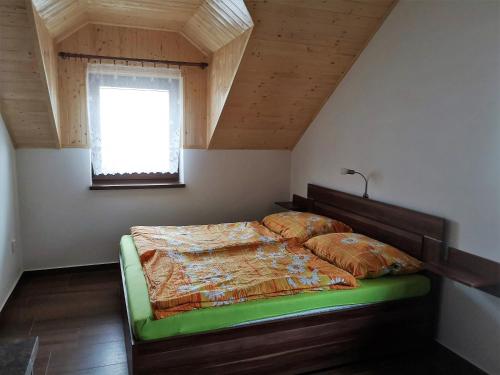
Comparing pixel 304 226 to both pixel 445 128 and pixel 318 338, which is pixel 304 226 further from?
pixel 445 128

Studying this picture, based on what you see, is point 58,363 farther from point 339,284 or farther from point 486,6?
point 486,6

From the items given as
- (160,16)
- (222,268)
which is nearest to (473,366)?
(222,268)

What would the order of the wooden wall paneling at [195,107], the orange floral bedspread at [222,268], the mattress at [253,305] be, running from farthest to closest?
the wooden wall paneling at [195,107] < the orange floral bedspread at [222,268] < the mattress at [253,305]

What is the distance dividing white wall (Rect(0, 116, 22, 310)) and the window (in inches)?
27.1

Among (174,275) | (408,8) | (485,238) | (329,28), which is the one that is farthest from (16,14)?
(485,238)

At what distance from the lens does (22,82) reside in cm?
273

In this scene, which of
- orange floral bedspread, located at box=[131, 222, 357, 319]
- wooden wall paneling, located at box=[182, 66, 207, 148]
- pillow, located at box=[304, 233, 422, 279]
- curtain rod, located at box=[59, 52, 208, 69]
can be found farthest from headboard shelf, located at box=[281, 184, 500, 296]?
curtain rod, located at box=[59, 52, 208, 69]

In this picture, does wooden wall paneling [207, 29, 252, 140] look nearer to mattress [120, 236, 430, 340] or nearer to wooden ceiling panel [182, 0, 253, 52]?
wooden ceiling panel [182, 0, 253, 52]

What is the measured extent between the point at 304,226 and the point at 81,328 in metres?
1.83

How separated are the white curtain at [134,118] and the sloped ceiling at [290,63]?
0.54 meters

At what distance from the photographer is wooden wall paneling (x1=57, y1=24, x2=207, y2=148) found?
3.41m

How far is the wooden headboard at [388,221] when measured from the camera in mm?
2375

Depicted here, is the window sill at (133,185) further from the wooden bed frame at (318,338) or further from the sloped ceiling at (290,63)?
the wooden bed frame at (318,338)

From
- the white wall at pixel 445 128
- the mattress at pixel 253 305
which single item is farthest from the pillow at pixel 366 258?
the white wall at pixel 445 128
